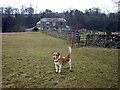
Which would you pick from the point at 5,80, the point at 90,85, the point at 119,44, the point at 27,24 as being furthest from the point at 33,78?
the point at 27,24

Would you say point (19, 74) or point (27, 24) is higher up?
point (27, 24)

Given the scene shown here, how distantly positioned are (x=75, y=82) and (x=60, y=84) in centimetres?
58

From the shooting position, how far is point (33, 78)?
4.88 metres

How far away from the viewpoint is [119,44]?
13695 millimetres

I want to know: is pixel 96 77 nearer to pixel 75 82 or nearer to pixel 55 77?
pixel 75 82

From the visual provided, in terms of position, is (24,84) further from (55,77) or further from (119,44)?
(119,44)

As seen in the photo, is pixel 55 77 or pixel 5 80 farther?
pixel 55 77

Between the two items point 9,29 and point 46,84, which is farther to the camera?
point 9,29

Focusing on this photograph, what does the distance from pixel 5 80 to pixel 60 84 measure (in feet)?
6.62

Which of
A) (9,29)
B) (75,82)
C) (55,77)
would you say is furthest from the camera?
(9,29)

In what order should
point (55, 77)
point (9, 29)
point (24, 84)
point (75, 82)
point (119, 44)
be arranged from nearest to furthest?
point (24, 84), point (75, 82), point (55, 77), point (119, 44), point (9, 29)

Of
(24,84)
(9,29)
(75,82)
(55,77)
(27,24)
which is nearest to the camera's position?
(24,84)

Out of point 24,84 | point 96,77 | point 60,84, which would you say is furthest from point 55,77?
point 96,77

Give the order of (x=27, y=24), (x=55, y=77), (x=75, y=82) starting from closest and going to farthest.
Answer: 1. (x=75, y=82)
2. (x=55, y=77)
3. (x=27, y=24)
